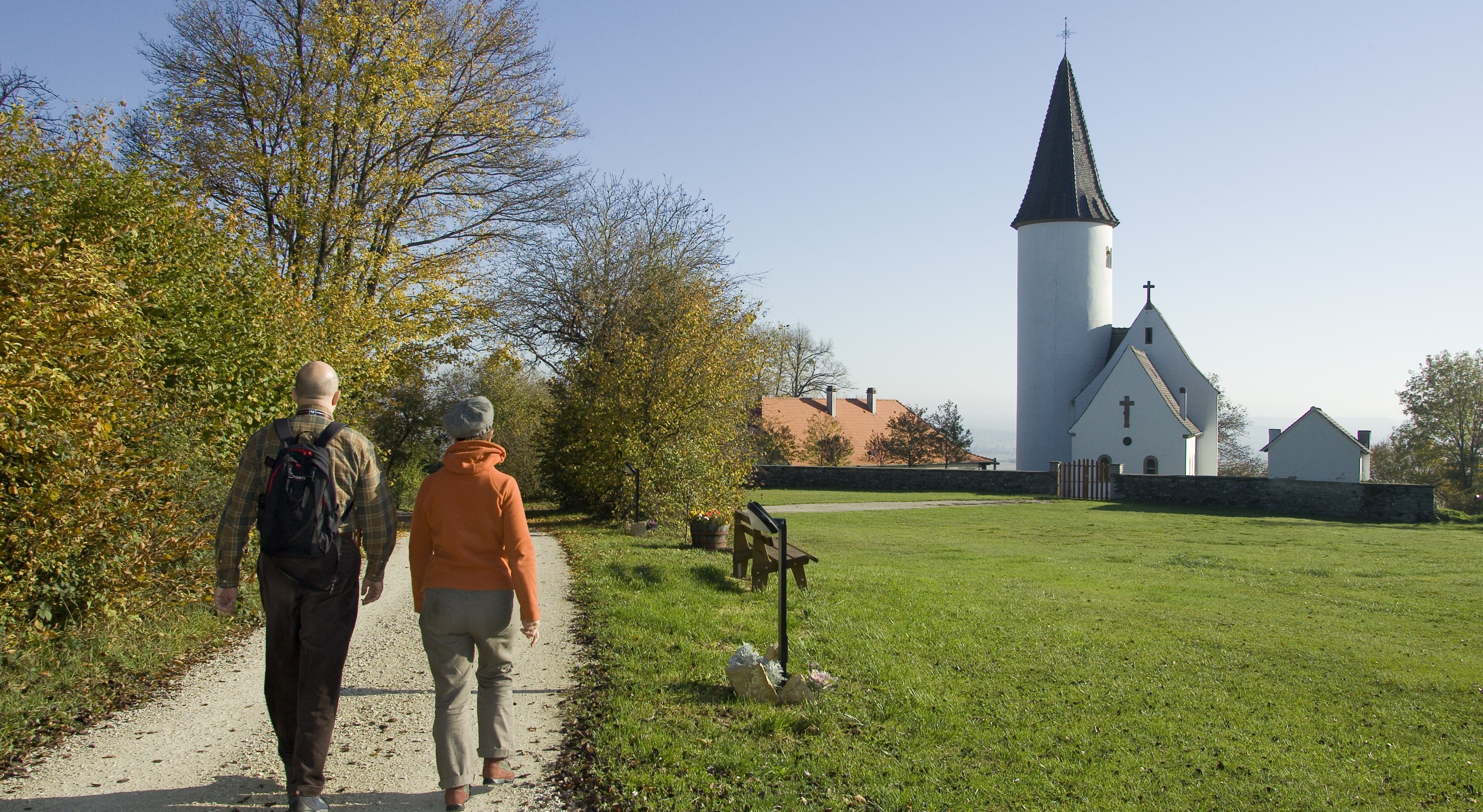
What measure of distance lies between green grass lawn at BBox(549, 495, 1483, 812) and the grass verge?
276cm

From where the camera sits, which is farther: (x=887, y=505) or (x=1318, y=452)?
(x=1318, y=452)

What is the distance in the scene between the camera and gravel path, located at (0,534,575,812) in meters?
4.21

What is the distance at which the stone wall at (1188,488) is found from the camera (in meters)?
27.9

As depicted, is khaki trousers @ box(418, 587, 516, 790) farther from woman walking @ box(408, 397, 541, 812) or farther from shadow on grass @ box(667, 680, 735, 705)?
shadow on grass @ box(667, 680, 735, 705)

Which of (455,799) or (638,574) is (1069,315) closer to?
(638,574)

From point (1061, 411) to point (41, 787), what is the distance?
162ft

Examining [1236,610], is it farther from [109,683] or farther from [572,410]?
[572,410]

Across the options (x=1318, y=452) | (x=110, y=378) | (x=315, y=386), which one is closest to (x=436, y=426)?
(x=110, y=378)

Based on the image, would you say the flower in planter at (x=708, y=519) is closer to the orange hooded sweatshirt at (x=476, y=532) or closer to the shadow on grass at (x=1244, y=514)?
the orange hooded sweatshirt at (x=476, y=532)

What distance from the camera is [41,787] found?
14.0 feet

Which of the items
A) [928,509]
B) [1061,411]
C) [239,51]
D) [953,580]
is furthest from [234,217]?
[1061,411]

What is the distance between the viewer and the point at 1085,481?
38.1 m

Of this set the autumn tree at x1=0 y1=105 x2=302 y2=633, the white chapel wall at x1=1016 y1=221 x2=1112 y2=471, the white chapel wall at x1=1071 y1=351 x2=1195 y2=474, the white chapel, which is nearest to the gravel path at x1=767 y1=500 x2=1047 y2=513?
the white chapel wall at x1=1071 y1=351 x2=1195 y2=474

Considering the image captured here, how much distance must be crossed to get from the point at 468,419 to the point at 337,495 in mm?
661
